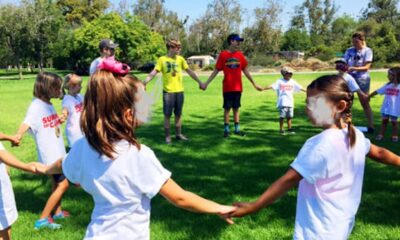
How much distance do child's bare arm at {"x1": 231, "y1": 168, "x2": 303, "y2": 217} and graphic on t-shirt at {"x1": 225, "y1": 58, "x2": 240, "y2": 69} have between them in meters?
6.70

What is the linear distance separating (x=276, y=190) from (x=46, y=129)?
122 inches

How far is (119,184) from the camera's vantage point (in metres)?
2.24

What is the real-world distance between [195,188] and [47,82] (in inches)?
94.1

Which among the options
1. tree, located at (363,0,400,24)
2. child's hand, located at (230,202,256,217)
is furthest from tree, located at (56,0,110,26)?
child's hand, located at (230,202,256,217)

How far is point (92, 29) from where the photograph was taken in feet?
169

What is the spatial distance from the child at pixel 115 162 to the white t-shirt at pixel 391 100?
24.2 feet

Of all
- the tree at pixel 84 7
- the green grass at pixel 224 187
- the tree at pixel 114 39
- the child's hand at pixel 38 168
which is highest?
the tree at pixel 84 7

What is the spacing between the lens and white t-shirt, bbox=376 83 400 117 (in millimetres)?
8391

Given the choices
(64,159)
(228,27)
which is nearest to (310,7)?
(228,27)

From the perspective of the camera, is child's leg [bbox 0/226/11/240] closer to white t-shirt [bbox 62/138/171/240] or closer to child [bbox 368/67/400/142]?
white t-shirt [bbox 62/138/171/240]

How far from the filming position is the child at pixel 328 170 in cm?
235

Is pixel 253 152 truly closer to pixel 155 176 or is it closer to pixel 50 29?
pixel 155 176

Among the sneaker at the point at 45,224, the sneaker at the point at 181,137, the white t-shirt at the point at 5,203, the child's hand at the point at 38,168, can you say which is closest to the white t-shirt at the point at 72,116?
the sneaker at the point at 45,224

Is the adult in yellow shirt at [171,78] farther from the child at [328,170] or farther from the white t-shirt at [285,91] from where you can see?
the child at [328,170]
